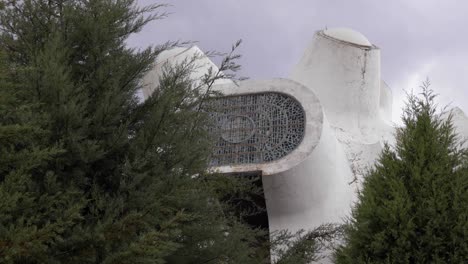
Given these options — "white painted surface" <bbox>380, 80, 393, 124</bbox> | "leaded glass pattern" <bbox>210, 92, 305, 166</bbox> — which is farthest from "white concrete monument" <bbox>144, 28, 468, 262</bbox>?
"white painted surface" <bbox>380, 80, 393, 124</bbox>

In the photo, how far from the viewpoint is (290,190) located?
1129 centimetres

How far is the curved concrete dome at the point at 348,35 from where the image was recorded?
44.2 feet

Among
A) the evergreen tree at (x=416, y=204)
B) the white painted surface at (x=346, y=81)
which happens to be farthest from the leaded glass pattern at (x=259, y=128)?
the evergreen tree at (x=416, y=204)

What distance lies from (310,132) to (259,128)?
965mm

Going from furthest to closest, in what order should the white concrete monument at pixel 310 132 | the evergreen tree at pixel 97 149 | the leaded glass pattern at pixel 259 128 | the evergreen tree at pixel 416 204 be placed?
1. the leaded glass pattern at pixel 259 128
2. the white concrete monument at pixel 310 132
3. the evergreen tree at pixel 416 204
4. the evergreen tree at pixel 97 149

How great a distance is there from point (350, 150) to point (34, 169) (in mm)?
9619

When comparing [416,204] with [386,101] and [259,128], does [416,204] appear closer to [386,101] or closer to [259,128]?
[259,128]

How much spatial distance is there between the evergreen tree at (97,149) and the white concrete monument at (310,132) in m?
6.07

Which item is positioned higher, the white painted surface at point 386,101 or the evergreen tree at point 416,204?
the white painted surface at point 386,101

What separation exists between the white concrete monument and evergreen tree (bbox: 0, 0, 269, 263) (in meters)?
6.07

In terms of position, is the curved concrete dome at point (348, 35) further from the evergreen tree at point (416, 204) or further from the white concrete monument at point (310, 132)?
the evergreen tree at point (416, 204)

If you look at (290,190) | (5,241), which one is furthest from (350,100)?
(5,241)

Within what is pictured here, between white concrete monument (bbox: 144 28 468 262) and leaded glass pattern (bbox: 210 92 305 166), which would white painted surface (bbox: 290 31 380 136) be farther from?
leaded glass pattern (bbox: 210 92 305 166)

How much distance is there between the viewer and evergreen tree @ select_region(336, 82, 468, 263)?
6.86m
